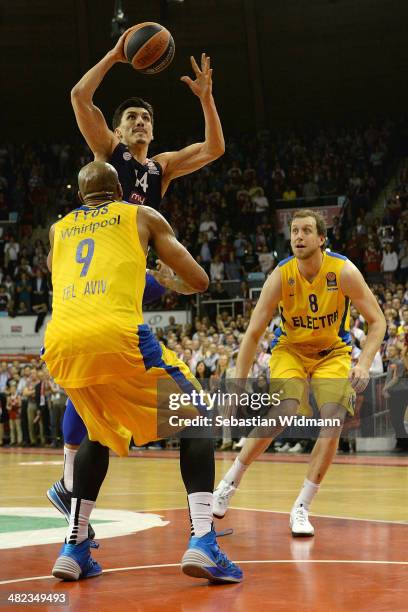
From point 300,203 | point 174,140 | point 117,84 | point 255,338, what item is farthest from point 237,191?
point 255,338

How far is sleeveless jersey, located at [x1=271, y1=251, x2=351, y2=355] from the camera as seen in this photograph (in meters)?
6.00

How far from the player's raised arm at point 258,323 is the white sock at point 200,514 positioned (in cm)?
148

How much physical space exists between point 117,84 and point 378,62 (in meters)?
8.19

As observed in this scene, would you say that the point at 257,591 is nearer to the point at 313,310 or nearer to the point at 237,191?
the point at 313,310

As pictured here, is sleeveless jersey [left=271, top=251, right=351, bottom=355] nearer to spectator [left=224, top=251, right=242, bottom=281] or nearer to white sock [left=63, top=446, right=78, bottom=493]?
white sock [left=63, top=446, right=78, bottom=493]

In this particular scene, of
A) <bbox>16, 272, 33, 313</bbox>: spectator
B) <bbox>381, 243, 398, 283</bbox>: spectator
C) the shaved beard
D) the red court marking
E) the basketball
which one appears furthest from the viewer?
<bbox>16, 272, 33, 313</bbox>: spectator

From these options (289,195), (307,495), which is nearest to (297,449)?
(307,495)

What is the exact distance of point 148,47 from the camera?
5.34 m

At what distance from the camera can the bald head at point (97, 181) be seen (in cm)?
444

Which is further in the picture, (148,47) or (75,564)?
(148,47)

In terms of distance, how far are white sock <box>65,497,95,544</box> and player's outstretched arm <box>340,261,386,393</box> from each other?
5.62ft

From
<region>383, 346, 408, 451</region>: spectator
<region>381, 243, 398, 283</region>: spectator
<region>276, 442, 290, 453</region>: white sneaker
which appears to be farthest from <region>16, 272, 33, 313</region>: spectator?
<region>383, 346, 408, 451</region>: spectator

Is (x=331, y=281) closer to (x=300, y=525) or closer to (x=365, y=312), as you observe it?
(x=365, y=312)

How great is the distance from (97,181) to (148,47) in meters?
1.29
